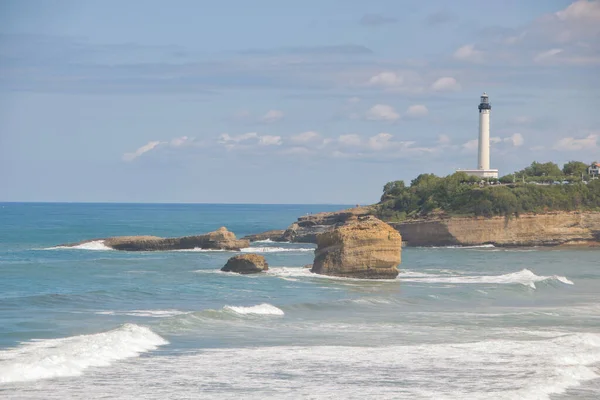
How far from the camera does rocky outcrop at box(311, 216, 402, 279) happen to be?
4091 centimetres

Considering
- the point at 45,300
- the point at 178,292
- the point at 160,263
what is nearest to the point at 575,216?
the point at 160,263

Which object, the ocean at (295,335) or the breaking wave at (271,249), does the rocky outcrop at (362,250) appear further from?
the breaking wave at (271,249)

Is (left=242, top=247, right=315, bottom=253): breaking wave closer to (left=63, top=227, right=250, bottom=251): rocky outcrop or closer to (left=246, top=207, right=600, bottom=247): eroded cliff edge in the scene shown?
(left=63, top=227, right=250, bottom=251): rocky outcrop

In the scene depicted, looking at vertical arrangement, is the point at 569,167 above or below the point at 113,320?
above

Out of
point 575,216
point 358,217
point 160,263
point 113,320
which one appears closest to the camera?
point 113,320

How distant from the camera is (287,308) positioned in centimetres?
3341

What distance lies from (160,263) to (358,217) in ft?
101

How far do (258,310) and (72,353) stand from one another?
1057cm

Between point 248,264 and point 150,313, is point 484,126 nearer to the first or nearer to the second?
point 248,264

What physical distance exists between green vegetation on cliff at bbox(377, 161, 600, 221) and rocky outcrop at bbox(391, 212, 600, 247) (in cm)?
86

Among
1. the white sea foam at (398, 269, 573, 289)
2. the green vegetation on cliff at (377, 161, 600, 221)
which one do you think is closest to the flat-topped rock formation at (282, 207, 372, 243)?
the green vegetation on cliff at (377, 161, 600, 221)

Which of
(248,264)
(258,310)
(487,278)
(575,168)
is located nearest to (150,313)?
(258,310)

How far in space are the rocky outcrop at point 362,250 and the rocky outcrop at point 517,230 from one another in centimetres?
3219

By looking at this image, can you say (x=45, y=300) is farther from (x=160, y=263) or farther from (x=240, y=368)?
(x=160, y=263)
